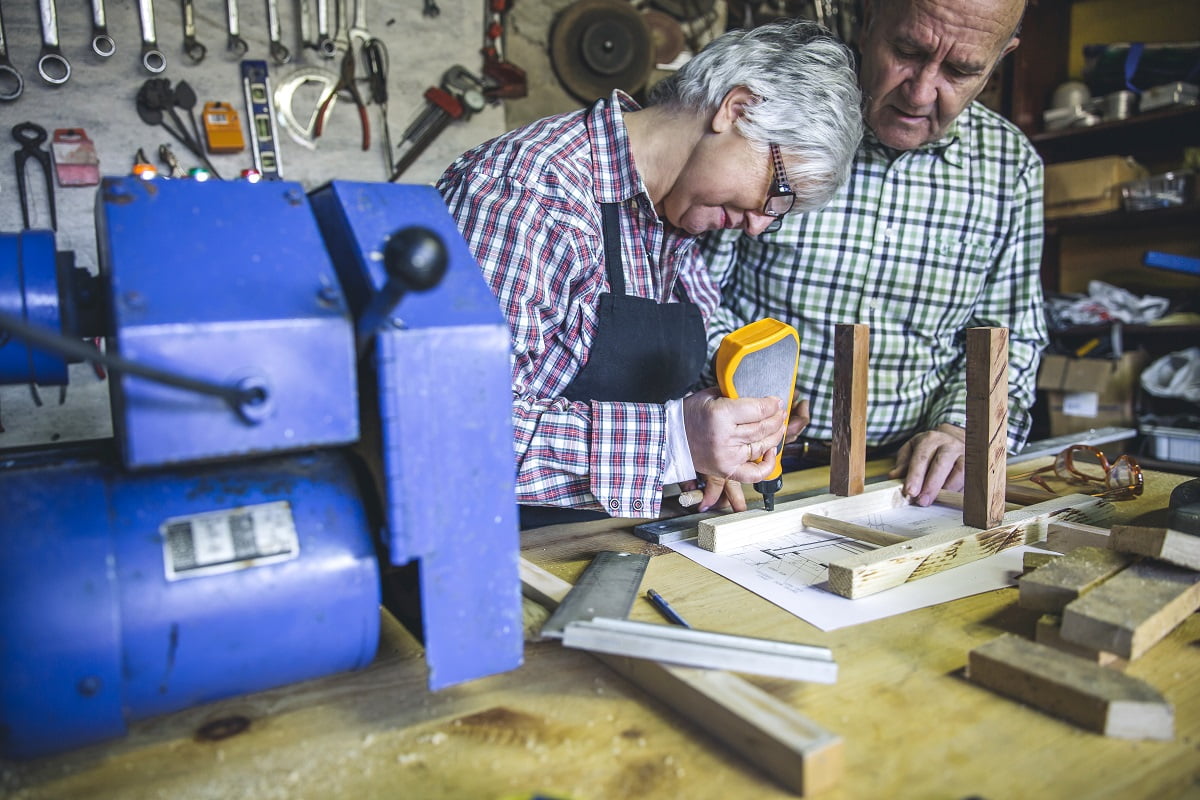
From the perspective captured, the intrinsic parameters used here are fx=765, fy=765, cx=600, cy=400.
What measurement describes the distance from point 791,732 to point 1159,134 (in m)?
3.86

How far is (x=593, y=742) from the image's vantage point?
673 millimetres

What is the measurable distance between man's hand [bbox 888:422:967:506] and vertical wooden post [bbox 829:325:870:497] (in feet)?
0.47

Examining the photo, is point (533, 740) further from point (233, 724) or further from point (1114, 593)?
point (1114, 593)

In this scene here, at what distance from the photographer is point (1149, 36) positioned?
352 centimetres

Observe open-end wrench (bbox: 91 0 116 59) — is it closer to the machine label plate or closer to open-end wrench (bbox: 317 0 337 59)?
open-end wrench (bbox: 317 0 337 59)

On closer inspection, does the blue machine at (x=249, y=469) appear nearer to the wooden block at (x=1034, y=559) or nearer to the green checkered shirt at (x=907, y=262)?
the wooden block at (x=1034, y=559)

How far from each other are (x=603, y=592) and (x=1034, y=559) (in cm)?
57

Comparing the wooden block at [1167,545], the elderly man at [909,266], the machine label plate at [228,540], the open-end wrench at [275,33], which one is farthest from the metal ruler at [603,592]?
the open-end wrench at [275,33]

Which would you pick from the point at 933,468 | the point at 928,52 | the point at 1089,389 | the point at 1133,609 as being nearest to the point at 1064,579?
the point at 1133,609

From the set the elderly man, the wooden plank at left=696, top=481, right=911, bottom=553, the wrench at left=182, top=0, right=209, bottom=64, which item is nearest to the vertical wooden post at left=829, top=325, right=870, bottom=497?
the wooden plank at left=696, top=481, right=911, bottom=553

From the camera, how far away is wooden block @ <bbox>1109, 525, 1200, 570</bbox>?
0.85 metres

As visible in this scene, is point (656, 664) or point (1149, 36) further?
point (1149, 36)

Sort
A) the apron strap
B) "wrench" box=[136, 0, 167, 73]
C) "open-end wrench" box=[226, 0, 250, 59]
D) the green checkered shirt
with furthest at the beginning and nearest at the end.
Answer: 1. "open-end wrench" box=[226, 0, 250, 59]
2. "wrench" box=[136, 0, 167, 73]
3. the green checkered shirt
4. the apron strap

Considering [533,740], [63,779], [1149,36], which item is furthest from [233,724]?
[1149,36]
